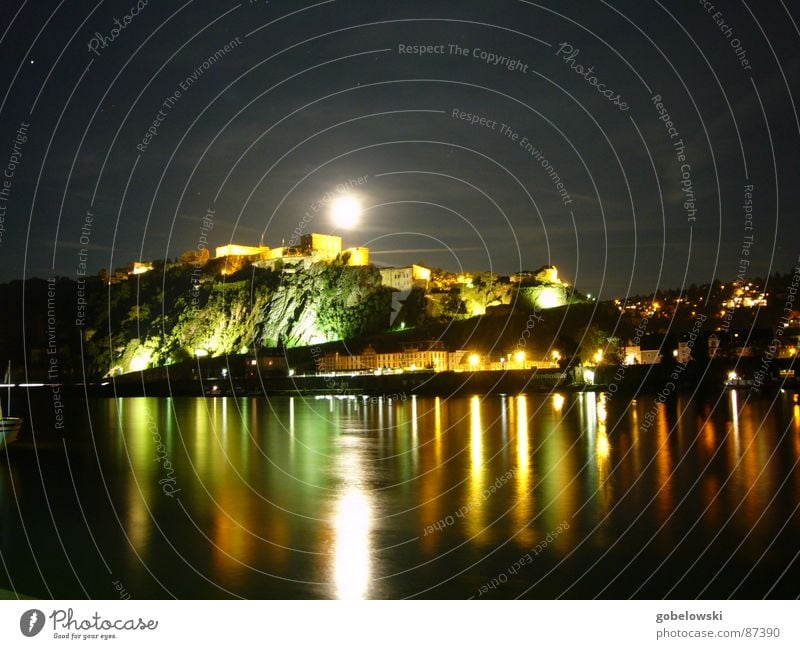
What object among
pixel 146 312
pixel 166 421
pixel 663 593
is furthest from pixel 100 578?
pixel 146 312

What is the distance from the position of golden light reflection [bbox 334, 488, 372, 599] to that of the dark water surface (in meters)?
0.04

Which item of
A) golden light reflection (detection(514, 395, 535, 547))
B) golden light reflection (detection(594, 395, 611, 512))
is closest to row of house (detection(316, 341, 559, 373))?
golden light reflection (detection(594, 395, 611, 512))

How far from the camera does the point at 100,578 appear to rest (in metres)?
7.34

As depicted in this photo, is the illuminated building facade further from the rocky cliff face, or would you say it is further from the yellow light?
the yellow light

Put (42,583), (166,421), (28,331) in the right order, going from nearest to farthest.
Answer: (42,583) → (166,421) → (28,331)

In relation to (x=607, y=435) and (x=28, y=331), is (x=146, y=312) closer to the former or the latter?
(x=28, y=331)

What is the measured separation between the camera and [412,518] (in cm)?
1023

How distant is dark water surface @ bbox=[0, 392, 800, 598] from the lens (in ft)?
23.7

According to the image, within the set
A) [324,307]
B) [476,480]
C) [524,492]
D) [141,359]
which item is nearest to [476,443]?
[476,480]

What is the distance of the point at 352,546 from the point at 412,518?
5.81 feet

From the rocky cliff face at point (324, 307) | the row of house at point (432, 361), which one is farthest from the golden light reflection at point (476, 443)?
the rocky cliff face at point (324, 307)

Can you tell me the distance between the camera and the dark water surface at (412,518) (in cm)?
722

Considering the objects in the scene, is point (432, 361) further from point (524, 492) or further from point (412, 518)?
point (412, 518)

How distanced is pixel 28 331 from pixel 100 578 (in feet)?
290
